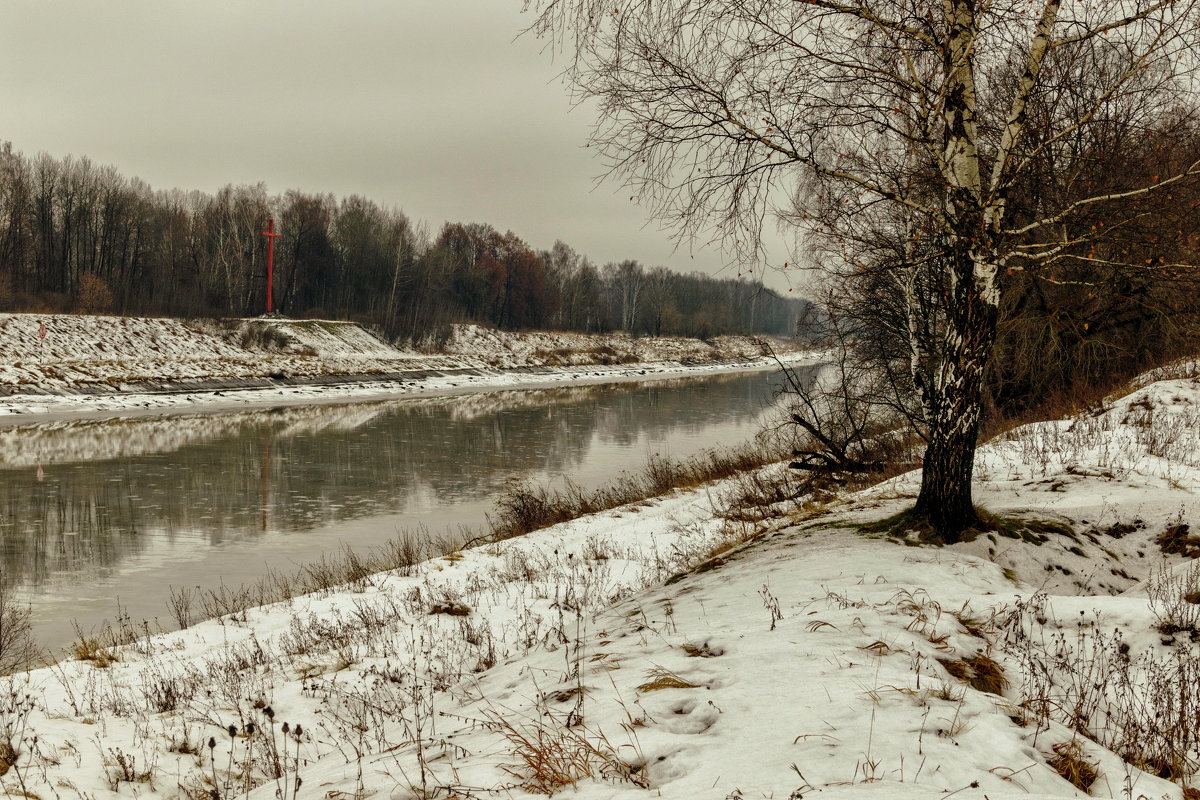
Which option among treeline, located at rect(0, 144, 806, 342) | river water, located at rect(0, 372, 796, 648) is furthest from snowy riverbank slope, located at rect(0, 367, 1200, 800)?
treeline, located at rect(0, 144, 806, 342)

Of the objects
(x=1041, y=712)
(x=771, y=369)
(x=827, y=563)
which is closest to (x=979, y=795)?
(x=1041, y=712)

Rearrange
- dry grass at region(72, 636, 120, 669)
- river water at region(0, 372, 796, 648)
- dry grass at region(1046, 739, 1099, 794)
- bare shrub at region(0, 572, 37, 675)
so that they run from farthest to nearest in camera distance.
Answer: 1. river water at region(0, 372, 796, 648)
2. bare shrub at region(0, 572, 37, 675)
3. dry grass at region(72, 636, 120, 669)
4. dry grass at region(1046, 739, 1099, 794)

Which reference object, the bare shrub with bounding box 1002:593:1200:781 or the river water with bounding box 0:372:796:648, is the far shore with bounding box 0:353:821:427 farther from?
the bare shrub with bounding box 1002:593:1200:781

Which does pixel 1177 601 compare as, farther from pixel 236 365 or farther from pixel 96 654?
pixel 236 365

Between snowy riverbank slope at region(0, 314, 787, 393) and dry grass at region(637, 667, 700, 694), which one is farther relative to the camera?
snowy riverbank slope at region(0, 314, 787, 393)

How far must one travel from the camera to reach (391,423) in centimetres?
2930

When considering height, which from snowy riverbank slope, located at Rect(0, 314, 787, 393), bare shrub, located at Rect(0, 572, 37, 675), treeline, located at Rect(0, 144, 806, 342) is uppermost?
treeline, located at Rect(0, 144, 806, 342)

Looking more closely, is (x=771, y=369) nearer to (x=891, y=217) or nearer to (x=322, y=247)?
(x=322, y=247)

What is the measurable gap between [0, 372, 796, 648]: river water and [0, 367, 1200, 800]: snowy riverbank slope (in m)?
3.19

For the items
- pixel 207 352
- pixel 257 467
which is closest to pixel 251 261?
pixel 207 352

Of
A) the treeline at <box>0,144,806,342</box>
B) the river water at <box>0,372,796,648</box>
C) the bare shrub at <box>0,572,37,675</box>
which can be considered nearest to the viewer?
the bare shrub at <box>0,572,37,675</box>

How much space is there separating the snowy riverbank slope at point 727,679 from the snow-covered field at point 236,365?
892 inches

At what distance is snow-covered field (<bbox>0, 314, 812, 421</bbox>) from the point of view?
3284 cm

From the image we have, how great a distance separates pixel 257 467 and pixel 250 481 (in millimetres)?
1861
